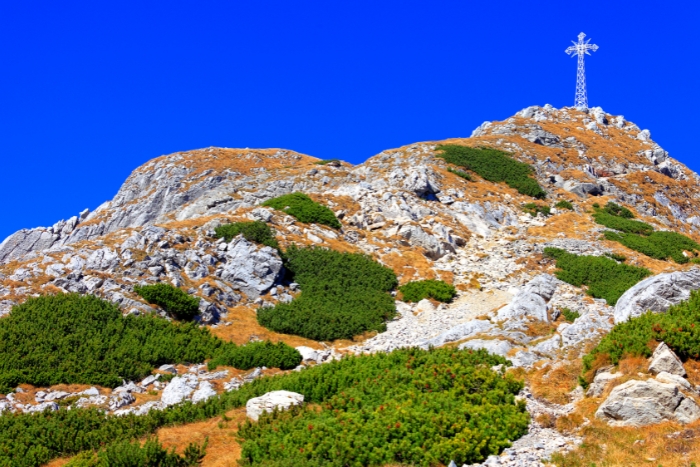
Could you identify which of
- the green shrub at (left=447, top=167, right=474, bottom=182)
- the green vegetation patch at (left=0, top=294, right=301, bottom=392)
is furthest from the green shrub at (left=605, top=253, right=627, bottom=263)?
the green vegetation patch at (left=0, top=294, right=301, bottom=392)

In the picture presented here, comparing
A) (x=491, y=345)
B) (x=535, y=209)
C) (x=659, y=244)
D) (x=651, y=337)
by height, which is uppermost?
(x=535, y=209)

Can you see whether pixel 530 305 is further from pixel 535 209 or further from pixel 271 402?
pixel 535 209

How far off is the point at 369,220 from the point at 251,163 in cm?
3314

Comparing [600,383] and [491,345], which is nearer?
[600,383]

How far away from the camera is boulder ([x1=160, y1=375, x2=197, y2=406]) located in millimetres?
18305

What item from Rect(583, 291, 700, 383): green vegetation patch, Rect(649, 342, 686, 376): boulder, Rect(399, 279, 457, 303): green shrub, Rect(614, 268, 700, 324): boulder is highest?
Rect(399, 279, 457, 303): green shrub

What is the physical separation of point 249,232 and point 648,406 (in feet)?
79.1

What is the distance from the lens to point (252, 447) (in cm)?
1209

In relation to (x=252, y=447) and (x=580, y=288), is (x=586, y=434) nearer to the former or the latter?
(x=252, y=447)

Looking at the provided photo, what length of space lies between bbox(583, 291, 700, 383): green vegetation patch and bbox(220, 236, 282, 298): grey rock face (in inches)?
702

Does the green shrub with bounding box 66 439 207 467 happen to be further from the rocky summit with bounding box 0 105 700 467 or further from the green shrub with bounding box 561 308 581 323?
the green shrub with bounding box 561 308 581 323

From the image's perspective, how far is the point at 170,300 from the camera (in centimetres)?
2475

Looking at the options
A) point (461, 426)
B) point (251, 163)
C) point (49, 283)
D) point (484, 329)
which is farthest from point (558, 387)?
point (251, 163)

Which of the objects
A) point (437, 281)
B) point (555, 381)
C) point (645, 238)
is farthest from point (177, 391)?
point (645, 238)
